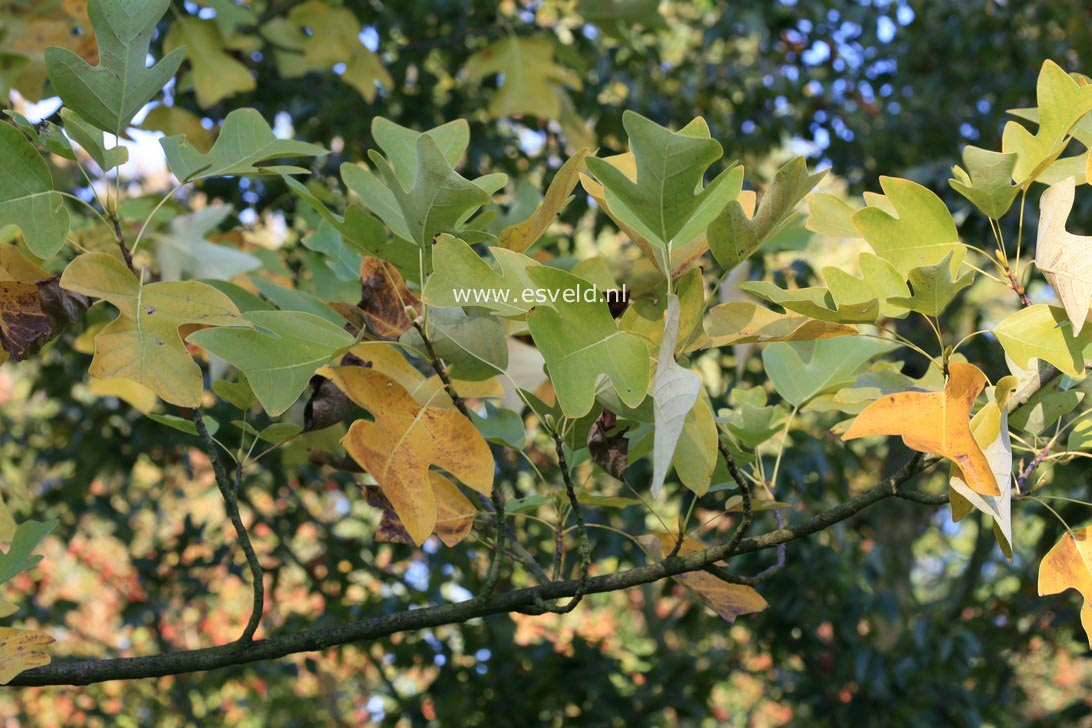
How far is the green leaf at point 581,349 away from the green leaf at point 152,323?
0.18 meters

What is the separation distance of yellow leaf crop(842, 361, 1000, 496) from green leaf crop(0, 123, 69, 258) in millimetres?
421

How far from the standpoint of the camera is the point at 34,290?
1.94 feet

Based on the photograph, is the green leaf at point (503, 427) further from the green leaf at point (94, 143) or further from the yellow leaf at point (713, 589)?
the green leaf at point (94, 143)

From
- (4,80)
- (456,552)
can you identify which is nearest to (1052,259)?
(4,80)

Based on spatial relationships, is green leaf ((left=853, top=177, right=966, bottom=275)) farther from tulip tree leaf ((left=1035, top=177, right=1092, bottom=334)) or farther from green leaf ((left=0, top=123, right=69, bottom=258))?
green leaf ((left=0, top=123, right=69, bottom=258))

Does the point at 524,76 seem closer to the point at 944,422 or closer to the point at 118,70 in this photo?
the point at 118,70

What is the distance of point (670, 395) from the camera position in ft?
1.50

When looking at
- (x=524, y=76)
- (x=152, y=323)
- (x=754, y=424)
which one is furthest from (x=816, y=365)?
(x=524, y=76)

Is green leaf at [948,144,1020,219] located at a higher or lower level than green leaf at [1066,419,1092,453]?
higher

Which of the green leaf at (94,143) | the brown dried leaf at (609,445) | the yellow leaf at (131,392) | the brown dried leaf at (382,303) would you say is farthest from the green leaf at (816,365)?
the yellow leaf at (131,392)

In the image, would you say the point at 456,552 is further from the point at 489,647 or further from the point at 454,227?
the point at 454,227

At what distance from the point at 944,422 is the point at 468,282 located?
A: 227 millimetres

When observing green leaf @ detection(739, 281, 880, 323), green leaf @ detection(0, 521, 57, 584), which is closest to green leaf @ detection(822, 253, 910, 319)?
green leaf @ detection(739, 281, 880, 323)

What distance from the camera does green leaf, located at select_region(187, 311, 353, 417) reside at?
523 mm
